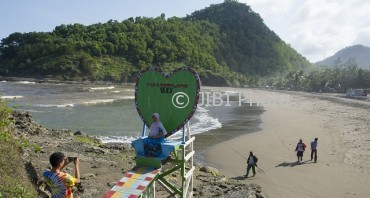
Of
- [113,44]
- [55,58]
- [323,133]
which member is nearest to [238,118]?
[323,133]

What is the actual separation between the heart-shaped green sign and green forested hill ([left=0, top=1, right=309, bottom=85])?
107052mm

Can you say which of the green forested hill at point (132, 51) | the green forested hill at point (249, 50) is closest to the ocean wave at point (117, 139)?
the green forested hill at point (132, 51)

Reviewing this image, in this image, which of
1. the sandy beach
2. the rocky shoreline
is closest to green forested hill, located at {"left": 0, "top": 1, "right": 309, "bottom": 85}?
the sandy beach

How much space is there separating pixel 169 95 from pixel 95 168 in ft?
16.9

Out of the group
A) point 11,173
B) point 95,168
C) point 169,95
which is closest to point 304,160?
point 95,168

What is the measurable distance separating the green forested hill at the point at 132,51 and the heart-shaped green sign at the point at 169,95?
107m

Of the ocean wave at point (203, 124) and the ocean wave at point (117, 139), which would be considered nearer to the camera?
the ocean wave at point (117, 139)

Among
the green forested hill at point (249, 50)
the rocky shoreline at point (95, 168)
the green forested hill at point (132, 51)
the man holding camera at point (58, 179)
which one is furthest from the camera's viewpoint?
the green forested hill at point (249, 50)

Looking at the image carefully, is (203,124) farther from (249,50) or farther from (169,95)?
(249,50)

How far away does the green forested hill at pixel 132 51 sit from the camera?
377 ft

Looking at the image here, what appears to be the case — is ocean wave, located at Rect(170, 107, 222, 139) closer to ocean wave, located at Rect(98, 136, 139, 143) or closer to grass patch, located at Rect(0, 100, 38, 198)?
ocean wave, located at Rect(98, 136, 139, 143)

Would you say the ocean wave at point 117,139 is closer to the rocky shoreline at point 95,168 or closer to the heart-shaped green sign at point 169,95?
the rocky shoreline at point 95,168

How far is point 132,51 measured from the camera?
438ft

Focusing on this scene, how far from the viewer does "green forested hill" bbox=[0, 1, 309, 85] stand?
4523 inches
